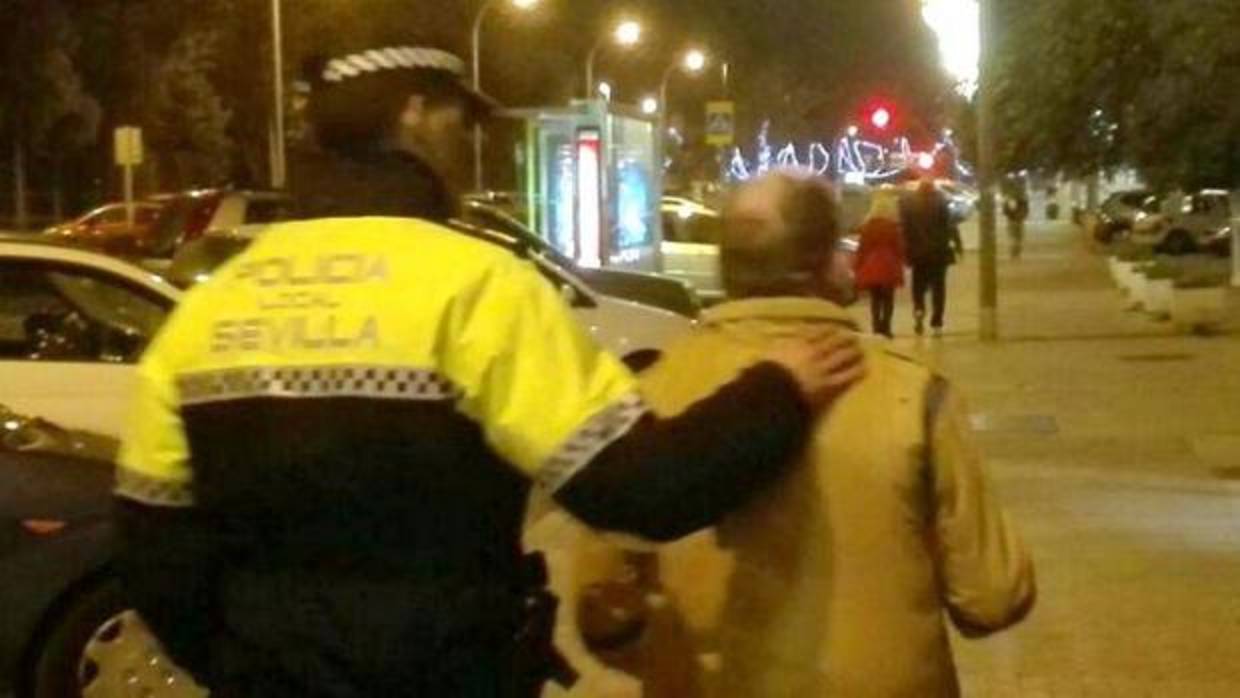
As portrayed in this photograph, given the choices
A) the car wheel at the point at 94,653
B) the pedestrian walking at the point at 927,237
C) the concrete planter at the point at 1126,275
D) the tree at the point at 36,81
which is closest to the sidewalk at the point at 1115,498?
the pedestrian walking at the point at 927,237

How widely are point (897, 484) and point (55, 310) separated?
27.6ft

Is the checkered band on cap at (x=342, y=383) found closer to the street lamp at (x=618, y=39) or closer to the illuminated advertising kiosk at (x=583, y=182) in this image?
the illuminated advertising kiosk at (x=583, y=182)

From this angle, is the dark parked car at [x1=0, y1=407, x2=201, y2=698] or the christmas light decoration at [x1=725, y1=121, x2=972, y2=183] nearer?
the dark parked car at [x1=0, y1=407, x2=201, y2=698]

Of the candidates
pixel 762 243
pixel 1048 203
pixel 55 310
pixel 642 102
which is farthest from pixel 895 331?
pixel 1048 203

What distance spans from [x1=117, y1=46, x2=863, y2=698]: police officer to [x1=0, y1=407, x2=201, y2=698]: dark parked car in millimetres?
4442

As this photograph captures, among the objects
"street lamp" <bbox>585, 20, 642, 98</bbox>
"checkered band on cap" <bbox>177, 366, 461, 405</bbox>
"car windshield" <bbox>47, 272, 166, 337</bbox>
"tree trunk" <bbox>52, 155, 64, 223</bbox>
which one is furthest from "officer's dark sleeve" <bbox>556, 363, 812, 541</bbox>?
"street lamp" <bbox>585, 20, 642, 98</bbox>

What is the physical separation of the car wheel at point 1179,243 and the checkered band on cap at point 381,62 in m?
48.9

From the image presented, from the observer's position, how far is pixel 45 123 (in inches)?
2201

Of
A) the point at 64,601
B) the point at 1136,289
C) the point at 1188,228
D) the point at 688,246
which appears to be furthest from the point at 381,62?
the point at 1188,228

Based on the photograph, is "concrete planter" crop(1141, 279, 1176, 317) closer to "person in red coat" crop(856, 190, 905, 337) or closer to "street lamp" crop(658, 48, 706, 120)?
"person in red coat" crop(856, 190, 905, 337)

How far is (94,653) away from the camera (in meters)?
8.07

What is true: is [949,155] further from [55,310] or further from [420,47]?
[420,47]

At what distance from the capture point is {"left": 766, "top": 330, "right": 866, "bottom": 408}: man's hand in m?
3.79

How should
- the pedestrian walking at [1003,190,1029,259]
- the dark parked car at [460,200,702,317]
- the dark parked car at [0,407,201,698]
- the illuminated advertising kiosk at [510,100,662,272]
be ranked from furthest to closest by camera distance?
the pedestrian walking at [1003,190,1029,259], the illuminated advertising kiosk at [510,100,662,272], the dark parked car at [460,200,702,317], the dark parked car at [0,407,201,698]
